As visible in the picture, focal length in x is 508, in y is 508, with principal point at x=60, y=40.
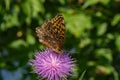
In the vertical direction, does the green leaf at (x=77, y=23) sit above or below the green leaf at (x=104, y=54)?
above

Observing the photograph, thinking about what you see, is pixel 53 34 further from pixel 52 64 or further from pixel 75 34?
pixel 75 34

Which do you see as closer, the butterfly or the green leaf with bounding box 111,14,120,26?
the butterfly

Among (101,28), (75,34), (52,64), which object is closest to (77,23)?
(75,34)

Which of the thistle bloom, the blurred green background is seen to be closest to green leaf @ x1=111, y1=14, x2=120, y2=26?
the blurred green background

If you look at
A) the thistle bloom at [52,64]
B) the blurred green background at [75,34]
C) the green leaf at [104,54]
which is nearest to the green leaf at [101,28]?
the blurred green background at [75,34]

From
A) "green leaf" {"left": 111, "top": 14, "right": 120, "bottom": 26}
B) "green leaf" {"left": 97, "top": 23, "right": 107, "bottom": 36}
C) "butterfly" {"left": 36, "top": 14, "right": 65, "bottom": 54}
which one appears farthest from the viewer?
"green leaf" {"left": 97, "top": 23, "right": 107, "bottom": 36}

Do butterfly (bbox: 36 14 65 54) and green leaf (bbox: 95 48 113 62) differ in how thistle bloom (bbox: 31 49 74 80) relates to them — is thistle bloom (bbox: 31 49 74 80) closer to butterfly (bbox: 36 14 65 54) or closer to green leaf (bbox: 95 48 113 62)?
butterfly (bbox: 36 14 65 54)

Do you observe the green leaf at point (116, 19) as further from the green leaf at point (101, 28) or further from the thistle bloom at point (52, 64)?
the thistle bloom at point (52, 64)

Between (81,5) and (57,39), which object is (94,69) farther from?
(57,39)
